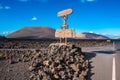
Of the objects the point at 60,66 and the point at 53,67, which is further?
the point at 60,66

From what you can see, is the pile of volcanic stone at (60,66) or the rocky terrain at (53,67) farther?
the rocky terrain at (53,67)

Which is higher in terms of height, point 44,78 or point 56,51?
point 56,51

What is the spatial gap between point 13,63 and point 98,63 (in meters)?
7.90

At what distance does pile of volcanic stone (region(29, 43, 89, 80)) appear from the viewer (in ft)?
56.7

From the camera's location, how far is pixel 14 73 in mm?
20500

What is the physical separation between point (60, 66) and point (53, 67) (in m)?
0.50

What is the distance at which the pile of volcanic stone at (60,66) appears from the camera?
17.3 m

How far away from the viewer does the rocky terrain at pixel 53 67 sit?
57.2 feet

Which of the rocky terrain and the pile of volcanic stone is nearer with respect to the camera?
the pile of volcanic stone

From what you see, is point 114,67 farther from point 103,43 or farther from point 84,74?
point 103,43

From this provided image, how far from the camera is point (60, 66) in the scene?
722 inches

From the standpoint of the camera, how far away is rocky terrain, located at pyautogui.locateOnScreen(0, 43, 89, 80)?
686 inches

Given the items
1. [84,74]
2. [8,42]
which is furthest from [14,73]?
[8,42]

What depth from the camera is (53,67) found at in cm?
1820
